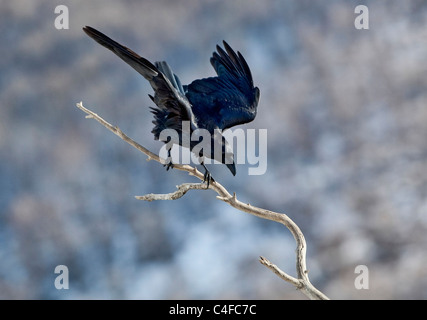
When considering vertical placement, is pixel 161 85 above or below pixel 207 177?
above

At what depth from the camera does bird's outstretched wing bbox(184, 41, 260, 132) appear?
470 cm

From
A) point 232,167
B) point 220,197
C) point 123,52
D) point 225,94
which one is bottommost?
point 220,197

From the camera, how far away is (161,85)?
4.05m

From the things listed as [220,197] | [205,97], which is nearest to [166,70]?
[205,97]

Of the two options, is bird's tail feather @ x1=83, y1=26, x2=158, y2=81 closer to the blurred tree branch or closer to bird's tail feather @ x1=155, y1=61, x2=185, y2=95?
bird's tail feather @ x1=155, y1=61, x2=185, y2=95

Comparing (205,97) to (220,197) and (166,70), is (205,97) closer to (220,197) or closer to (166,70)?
(166,70)

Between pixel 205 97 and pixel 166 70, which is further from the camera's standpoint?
pixel 205 97

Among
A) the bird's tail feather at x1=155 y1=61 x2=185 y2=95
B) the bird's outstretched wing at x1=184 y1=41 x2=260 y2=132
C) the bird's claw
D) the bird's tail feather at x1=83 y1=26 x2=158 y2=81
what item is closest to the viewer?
the bird's tail feather at x1=83 y1=26 x2=158 y2=81

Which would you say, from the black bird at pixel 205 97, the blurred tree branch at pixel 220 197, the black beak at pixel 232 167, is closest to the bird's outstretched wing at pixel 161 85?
the black bird at pixel 205 97

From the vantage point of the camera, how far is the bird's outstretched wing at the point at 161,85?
395 centimetres

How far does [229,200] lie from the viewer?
450cm

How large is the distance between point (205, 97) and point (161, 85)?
891 millimetres

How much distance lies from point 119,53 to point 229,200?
4.90 feet

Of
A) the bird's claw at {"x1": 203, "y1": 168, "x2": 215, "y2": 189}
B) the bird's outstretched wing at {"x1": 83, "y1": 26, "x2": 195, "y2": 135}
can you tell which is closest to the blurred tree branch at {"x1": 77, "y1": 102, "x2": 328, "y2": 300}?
the bird's claw at {"x1": 203, "y1": 168, "x2": 215, "y2": 189}
